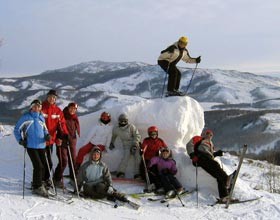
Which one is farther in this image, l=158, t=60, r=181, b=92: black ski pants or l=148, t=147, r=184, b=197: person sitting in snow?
l=158, t=60, r=181, b=92: black ski pants

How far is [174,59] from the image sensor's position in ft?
32.8

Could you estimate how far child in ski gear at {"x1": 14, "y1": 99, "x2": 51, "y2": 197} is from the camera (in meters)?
Result: 6.99

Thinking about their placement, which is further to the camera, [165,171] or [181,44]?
[181,44]

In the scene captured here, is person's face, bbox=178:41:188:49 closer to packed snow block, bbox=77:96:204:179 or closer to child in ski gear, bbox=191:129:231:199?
packed snow block, bbox=77:96:204:179

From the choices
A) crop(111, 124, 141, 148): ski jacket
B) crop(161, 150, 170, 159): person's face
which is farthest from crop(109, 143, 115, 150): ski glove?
crop(161, 150, 170, 159): person's face

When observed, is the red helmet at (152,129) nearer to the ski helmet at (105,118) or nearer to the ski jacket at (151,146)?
the ski jacket at (151,146)

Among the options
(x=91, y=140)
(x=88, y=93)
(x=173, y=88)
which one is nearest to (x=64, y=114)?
(x=91, y=140)

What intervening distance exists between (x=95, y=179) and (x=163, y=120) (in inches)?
106

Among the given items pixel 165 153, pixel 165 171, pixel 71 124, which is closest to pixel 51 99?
pixel 71 124

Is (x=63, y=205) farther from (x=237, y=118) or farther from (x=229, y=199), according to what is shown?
(x=237, y=118)

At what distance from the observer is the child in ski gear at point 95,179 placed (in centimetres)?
738

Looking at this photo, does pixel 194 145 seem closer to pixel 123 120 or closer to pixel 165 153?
pixel 165 153

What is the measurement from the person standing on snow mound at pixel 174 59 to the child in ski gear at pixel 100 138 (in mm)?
1974

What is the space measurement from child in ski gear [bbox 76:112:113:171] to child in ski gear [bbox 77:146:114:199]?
4.03 ft
